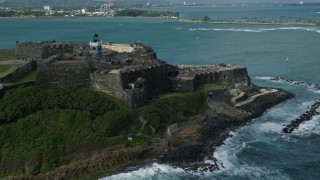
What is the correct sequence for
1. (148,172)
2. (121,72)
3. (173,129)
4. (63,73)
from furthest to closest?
(121,72)
(63,73)
(173,129)
(148,172)

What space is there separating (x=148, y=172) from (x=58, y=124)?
6.35 m

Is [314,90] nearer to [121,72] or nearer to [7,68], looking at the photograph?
[121,72]

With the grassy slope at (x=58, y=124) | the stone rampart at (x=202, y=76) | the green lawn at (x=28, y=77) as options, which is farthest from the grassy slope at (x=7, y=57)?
the stone rampart at (x=202, y=76)

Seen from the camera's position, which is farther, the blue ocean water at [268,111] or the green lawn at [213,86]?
the green lawn at [213,86]

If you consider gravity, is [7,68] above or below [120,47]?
above

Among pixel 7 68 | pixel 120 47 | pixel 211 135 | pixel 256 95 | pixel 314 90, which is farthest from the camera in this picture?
pixel 120 47

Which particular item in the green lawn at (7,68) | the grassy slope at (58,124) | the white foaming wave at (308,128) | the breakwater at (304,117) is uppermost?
the green lawn at (7,68)

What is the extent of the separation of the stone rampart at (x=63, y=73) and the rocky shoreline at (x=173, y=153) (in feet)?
22.7

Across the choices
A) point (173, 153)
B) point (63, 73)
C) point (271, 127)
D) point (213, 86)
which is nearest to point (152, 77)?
point (213, 86)

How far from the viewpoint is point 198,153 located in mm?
30953

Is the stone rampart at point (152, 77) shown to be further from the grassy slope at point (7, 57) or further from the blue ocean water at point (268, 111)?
the grassy slope at point (7, 57)

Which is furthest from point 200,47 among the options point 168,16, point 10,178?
point 168,16

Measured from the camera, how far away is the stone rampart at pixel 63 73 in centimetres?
3447

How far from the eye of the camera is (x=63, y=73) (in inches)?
1378
